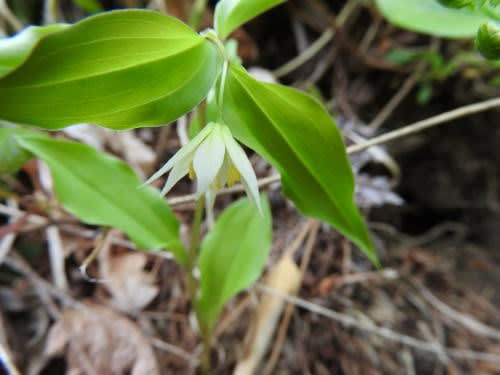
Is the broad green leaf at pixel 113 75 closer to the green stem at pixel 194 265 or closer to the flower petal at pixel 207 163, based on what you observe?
the flower petal at pixel 207 163

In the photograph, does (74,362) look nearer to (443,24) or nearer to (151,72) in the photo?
(151,72)

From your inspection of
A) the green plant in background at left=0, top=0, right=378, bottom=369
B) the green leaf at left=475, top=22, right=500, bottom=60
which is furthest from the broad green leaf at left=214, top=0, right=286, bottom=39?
the green leaf at left=475, top=22, right=500, bottom=60

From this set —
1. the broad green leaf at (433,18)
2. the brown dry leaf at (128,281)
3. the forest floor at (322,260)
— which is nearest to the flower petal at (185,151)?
the forest floor at (322,260)

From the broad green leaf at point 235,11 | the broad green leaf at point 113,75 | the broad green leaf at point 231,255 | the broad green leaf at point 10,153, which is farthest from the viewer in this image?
the broad green leaf at point 231,255

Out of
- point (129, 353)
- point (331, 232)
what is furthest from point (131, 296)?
point (331, 232)

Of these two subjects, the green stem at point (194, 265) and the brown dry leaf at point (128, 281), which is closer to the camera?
the green stem at point (194, 265)

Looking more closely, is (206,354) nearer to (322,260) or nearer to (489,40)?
(322,260)

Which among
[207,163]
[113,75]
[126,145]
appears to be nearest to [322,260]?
[126,145]

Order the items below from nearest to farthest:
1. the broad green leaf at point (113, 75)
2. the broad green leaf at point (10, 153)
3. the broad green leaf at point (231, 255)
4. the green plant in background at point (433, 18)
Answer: the broad green leaf at point (113, 75) → the broad green leaf at point (10, 153) → the broad green leaf at point (231, 255) → the green plant in background at point (433, 18)
